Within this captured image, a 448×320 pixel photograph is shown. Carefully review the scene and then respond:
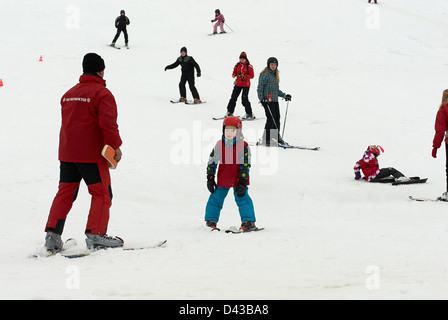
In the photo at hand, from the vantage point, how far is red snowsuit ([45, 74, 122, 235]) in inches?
187

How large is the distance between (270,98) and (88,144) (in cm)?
743

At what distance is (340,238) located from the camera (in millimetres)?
5543

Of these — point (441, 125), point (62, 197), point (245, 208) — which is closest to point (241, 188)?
point (245, 208)

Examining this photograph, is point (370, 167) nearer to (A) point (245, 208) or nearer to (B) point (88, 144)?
(A) point (245, 208)

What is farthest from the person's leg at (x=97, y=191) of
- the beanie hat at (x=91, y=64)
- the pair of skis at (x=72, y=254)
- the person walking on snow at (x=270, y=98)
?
the person walking on snow at (x=270, y=98)

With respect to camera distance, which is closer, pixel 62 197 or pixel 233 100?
pixel 62 197

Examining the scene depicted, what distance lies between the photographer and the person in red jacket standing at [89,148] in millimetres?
4758

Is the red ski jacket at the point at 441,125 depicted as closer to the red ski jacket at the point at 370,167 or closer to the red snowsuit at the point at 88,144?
the red ski jacket at the point at 370,167

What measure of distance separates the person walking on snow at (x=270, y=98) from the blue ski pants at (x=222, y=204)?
578cm

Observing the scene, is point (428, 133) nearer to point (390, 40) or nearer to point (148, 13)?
point (390, 40)

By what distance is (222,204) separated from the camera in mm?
6121

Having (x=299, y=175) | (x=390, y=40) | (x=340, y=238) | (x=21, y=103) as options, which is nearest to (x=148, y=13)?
(x=390, y=40)

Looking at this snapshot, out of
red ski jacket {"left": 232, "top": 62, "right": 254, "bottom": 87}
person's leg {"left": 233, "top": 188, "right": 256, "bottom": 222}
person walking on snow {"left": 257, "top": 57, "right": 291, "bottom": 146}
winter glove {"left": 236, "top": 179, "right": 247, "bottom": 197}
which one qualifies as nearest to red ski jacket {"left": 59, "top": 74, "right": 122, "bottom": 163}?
winter glove {"left": 236, "top": 179, "right": 247, "bottom": 197}
